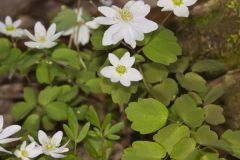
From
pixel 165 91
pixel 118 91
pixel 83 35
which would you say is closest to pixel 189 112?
pixel 165 91

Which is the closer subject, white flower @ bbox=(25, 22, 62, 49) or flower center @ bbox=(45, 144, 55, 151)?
flower center @ bbox=(45, 144, 55, 151)

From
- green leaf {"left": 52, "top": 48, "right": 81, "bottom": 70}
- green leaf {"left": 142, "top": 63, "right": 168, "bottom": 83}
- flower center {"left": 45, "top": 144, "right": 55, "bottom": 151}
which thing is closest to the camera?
flower center {"left": 45, "top": 144, "right": 55, "bottom": 151}

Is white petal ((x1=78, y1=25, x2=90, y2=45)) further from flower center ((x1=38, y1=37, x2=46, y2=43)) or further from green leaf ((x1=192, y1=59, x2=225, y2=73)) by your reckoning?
green leaf ((x1=192, y1=59, x2=225, y2=73))

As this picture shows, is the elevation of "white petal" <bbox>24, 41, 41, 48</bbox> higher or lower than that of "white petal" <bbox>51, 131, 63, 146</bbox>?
higher

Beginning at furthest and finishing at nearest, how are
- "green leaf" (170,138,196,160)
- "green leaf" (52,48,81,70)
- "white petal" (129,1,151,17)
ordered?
"green leaf" (52,48,81,70)
"white petal" (129,1,151,17)
"green leaf" (170,138,196,160)

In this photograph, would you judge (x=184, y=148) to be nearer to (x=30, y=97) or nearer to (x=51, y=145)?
(x=51, y=145)

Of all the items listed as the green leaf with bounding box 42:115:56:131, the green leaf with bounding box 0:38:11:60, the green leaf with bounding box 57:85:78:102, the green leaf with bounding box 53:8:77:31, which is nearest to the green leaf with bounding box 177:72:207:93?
the green leaf with bounding box 57:85:78:102
